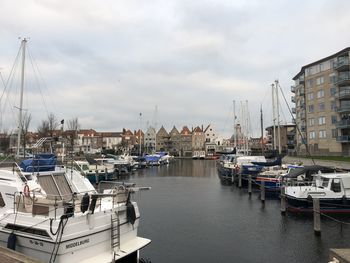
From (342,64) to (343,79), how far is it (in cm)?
302

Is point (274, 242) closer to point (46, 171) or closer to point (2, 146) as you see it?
point (46, 171)

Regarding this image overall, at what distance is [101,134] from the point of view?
162 m

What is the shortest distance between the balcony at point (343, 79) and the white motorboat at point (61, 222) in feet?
203

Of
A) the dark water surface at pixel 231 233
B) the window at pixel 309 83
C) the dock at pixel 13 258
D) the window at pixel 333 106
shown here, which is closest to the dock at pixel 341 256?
the dark water surface at pixel 231 233

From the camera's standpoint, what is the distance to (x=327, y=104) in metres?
68.7

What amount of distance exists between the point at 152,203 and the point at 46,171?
1718cm

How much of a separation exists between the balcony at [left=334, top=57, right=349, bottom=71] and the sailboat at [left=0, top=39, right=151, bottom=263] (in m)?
62.4

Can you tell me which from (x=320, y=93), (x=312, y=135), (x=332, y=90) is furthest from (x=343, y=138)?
(x=320, y=93)

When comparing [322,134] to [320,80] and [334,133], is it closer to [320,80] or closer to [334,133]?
[334,133]

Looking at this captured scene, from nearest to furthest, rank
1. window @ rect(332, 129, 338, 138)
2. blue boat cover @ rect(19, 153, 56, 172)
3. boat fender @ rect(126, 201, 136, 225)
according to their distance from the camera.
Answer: boat fender @ rect(126, 201, 136, 225) → blue boat cover @ rect(19, 153, 56, 172) → window @ rect(332, 129, 338, 138)

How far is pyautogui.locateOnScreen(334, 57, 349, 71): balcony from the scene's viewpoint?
6269cm

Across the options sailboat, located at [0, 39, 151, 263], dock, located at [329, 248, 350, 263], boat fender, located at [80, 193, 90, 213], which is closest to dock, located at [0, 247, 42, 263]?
sailboat, located at [0, 39, 151, 263]

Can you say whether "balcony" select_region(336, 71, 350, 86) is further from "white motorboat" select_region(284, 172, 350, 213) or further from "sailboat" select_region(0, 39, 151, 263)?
"sailboat" select_region(0, 39, 151, 263)

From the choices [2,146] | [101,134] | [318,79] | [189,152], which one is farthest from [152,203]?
[101,134]
